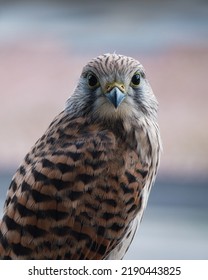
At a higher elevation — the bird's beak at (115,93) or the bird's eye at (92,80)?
the bird's eye at (92,80)

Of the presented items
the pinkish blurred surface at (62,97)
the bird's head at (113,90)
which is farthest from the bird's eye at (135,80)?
the pinkish blurred surface at (62,97)

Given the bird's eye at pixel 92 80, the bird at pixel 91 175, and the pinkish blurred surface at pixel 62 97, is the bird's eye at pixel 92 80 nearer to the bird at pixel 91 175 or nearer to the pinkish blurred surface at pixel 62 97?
the bird at pixel 91 175

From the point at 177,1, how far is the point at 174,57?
6.3 inches

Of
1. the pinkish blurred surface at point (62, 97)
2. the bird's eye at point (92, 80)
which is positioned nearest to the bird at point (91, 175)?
the bird's eye at point (92, 80)

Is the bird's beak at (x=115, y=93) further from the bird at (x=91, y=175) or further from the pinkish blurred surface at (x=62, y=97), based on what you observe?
the pinkish blurred surface at (x=62, y=97)

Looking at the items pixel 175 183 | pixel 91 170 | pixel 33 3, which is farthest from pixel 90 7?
pixel 91 170

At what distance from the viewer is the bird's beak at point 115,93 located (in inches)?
61.9

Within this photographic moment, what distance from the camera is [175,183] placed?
2059 mm

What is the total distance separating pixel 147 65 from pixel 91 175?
0.43m

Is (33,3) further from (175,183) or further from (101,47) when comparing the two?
(175,183)

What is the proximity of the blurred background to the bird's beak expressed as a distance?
364mm

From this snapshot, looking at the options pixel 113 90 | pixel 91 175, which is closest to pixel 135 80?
pixel 113 90

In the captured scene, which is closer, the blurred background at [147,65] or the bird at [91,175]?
the bird at [91,175]

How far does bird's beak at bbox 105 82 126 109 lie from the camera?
1.57 metres
